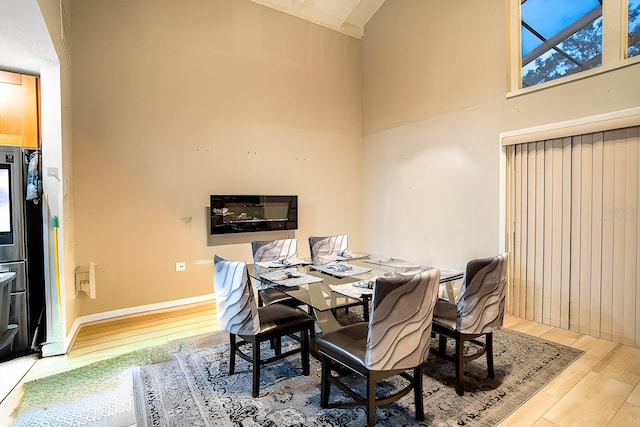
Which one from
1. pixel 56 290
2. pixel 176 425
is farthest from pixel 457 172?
pixel 56 290

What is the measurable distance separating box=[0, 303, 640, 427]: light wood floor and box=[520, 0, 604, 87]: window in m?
2.55

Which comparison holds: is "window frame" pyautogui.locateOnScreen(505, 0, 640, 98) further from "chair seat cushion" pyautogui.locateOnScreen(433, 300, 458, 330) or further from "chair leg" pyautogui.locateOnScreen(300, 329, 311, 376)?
"chair leg" pyautogui.locateOnScreen(300, 329, 311, 376)

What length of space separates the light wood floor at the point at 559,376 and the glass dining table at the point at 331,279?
955mm

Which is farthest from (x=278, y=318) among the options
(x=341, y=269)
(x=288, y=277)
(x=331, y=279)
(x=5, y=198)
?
(x=5, y=198)

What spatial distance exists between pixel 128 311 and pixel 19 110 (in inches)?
87.9

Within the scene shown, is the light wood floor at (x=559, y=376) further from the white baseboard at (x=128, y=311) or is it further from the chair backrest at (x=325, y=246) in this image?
the chair backrest at (x=325, y=246)

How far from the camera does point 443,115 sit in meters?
4.22

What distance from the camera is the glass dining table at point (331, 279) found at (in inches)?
84.0

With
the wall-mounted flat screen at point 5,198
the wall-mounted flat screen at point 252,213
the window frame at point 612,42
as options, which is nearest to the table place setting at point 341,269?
the wall-mounted flat screen at point 252,213

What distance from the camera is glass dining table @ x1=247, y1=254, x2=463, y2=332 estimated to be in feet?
7.00

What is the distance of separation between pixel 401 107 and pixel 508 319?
123 inches

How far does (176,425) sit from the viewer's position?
187cm

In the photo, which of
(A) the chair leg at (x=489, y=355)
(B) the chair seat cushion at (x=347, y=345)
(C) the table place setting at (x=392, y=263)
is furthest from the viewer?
(C) the table place setting at (x=392, y=263)

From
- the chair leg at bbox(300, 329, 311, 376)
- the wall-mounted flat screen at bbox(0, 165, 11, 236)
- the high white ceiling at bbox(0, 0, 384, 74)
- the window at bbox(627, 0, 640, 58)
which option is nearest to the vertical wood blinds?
the window at bbox(627, 0, 640, 58)
